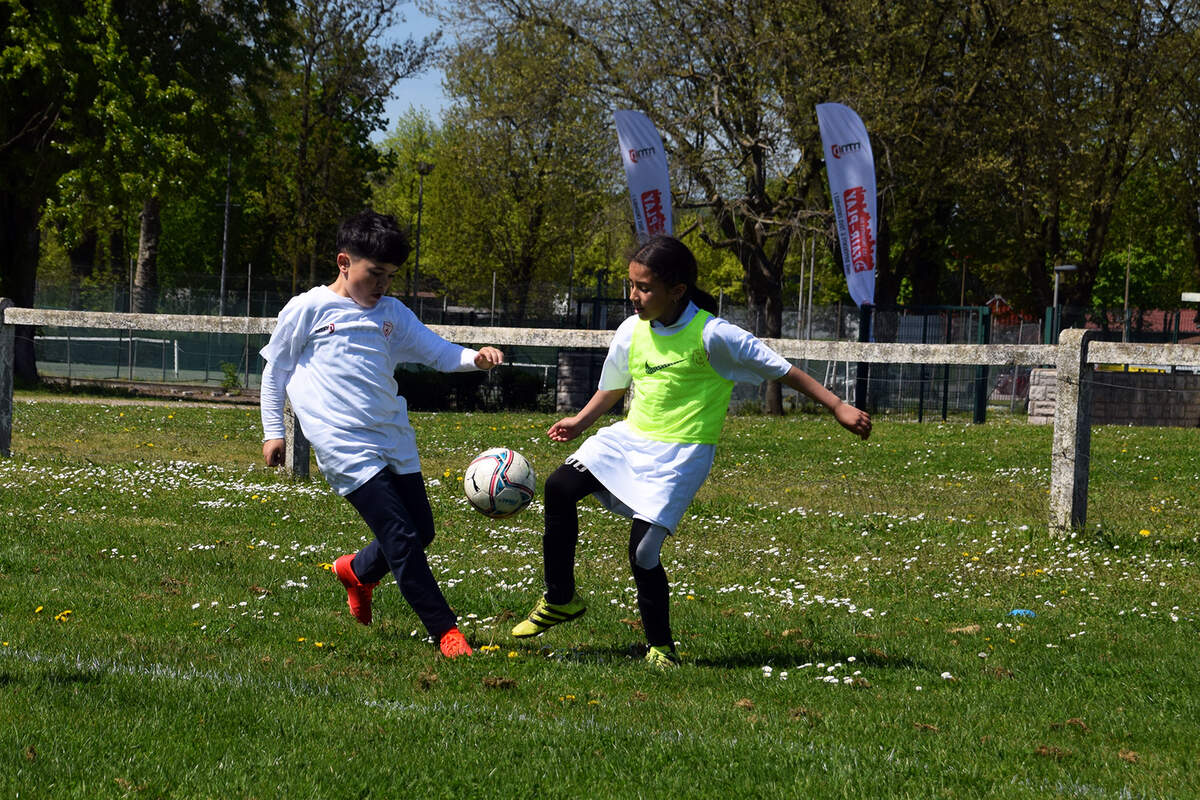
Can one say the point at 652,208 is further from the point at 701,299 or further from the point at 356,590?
the point at 356,590

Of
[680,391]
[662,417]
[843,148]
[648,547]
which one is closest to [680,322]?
[680,391]

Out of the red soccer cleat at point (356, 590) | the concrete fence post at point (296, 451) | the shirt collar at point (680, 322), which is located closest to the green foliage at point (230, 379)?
the concrete fence post at point (296, 451)

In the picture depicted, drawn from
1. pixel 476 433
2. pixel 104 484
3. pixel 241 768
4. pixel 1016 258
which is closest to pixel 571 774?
pixel 241 768

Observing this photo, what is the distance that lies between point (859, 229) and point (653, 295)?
2127cm

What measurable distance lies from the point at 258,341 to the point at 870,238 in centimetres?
2072

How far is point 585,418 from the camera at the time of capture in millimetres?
6090

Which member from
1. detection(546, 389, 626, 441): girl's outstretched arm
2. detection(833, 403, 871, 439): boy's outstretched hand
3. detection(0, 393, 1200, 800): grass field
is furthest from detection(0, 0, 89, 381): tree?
detection(833, 403, 871, 439): boy's outstretched hand

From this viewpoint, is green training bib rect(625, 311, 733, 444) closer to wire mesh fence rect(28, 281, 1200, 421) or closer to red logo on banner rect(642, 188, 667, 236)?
wire mesh fence rect(28, 281, 1200, 421)

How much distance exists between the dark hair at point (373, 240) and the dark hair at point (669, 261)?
1.10 m

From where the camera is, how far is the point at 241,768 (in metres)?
4.04

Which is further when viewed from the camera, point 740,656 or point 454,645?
point 740,656

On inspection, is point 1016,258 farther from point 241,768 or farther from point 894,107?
point 241,768

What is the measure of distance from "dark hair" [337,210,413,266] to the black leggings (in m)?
1.28

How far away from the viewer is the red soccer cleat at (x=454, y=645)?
5777 mm
